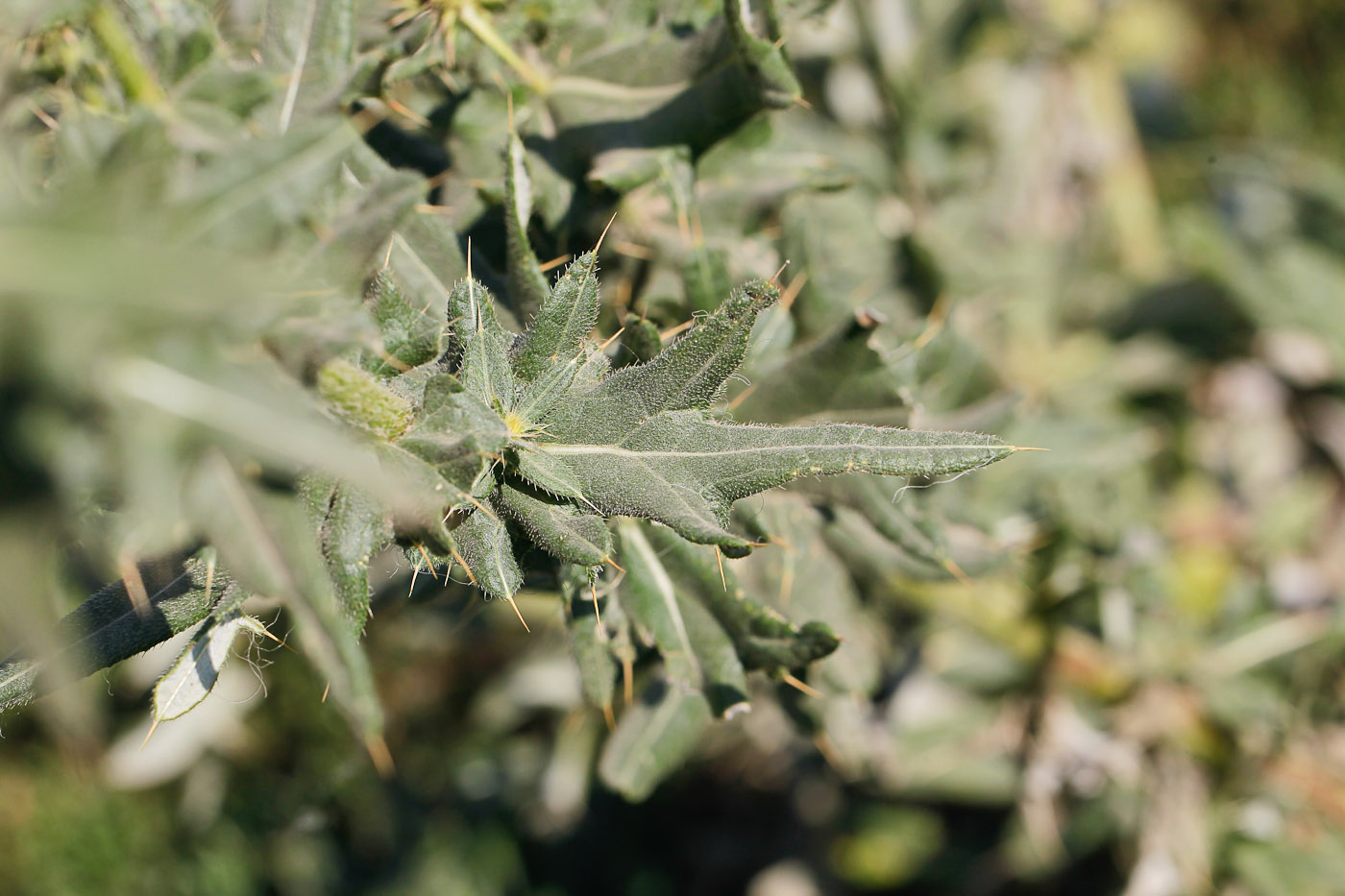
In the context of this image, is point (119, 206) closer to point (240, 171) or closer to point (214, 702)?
point (240, 171)

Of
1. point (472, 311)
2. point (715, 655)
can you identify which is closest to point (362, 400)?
point (472, 311)

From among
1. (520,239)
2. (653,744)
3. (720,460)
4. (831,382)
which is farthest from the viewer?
(653,744)

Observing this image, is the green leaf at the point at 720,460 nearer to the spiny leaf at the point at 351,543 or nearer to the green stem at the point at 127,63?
the spiny leaf at the point at 351,543

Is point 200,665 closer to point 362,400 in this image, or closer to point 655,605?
point 362,400

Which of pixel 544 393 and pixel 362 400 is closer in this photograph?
pixel 362 400

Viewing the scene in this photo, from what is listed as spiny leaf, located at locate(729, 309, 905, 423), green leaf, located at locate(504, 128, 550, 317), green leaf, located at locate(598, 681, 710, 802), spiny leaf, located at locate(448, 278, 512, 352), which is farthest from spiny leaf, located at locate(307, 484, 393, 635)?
green leaf, located at locate(598, 681, 710, 802)

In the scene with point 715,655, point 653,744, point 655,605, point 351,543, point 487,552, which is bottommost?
point 653,744

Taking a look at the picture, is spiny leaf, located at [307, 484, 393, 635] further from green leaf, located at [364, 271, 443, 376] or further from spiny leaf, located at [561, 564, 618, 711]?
spiny leaf, located at [561, 564, 618, 711]
